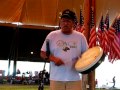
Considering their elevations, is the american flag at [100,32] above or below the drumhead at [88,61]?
above

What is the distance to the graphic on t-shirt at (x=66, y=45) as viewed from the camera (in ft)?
11.0

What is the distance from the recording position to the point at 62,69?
3.31 meters

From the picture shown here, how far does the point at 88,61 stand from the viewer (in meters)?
3.39

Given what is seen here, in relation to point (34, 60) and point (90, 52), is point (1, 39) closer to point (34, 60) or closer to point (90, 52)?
point (34, 60)

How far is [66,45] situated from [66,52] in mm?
79

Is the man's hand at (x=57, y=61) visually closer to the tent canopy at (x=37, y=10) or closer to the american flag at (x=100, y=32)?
the american flag at (x=100, y=32)

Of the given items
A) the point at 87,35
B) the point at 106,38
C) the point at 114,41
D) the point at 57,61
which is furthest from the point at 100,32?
the point at 57,61

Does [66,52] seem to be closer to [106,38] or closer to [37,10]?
[106,38]

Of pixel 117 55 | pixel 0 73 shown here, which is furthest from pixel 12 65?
pixel 117 55

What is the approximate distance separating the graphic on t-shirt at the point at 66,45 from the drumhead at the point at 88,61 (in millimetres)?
174

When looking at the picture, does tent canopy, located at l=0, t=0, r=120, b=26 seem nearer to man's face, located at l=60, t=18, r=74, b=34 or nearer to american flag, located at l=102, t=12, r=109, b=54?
american flag, located at l=102, t=12, r=109, b=54

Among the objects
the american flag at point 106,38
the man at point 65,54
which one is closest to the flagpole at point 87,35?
the american flag at point 106,38

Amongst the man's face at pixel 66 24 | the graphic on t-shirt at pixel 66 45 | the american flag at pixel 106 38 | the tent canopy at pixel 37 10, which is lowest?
the graphic on t-shirt at pixel 66 45

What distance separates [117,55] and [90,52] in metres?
5.33
